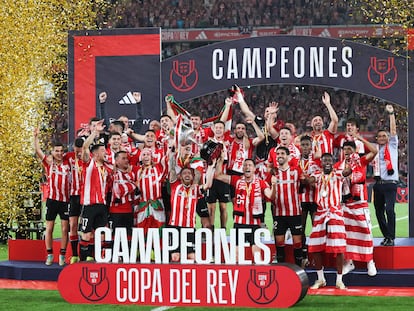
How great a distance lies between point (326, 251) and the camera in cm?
1163

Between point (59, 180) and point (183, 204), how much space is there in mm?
2171

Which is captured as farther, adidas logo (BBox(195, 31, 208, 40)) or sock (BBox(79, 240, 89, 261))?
adidas logo (BBox(195, 31, 208, 40))

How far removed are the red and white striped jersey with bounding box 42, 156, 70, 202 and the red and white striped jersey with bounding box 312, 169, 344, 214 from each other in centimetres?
347

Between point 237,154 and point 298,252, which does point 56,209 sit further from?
point 298,252

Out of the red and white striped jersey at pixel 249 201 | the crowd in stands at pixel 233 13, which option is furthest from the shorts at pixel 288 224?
the crowd in stands at pixel 233 13

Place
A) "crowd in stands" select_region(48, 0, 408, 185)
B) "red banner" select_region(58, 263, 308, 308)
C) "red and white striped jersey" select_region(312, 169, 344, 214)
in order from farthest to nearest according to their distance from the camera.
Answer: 1. "crowd in stands" select_region(48, 0, 408, 185)
2. "red and white striped jersey" select_region(312, 169, 344, 214)
3. "red banner" select_region(58, 263, 308, 308)

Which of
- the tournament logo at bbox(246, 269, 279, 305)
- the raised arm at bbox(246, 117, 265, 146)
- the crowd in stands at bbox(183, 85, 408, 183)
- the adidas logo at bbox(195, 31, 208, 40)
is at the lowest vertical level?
the tournament logo at bbox(246, 269, 279, 305)

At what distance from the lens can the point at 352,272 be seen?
12109mm

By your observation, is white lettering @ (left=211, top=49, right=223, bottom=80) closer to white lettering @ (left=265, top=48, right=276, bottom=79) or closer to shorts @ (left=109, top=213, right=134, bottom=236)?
white lettering @ (left=265, top=48, right=276, bottom=79)

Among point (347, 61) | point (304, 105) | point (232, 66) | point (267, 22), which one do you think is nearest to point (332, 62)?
point (347, 61)

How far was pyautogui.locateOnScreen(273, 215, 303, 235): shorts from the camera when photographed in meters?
11.9

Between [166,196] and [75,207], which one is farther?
[75,207]

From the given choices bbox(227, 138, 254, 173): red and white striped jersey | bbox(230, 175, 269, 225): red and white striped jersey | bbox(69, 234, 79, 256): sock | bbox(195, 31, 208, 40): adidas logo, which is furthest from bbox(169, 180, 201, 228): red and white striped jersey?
bbox(195, 31, 208, 40): adidas logo

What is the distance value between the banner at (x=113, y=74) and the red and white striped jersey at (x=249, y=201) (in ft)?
11.1
